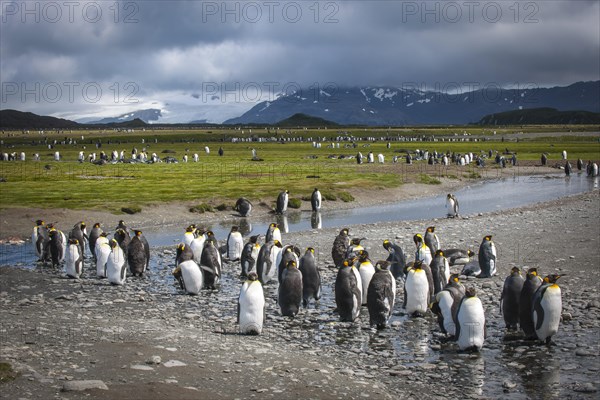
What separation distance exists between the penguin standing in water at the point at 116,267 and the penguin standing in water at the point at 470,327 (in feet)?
27.9

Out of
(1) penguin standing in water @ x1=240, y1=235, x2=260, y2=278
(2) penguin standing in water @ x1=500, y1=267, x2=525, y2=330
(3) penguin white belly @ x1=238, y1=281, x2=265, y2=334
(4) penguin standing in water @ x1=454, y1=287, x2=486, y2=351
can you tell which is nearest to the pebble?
(3) penguin white belly @ x1=238, y1=281, x2=265, y2=334

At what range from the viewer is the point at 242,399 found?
27.9ft

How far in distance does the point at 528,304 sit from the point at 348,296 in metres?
3.18

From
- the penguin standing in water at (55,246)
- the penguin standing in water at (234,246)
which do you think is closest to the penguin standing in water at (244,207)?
the penguin standing in water at (234,246)

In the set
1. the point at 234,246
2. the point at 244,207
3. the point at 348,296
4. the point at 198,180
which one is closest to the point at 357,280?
the point at 348,296

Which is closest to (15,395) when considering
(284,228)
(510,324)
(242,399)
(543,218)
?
(242,399)

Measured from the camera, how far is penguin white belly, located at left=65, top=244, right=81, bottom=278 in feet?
55.2

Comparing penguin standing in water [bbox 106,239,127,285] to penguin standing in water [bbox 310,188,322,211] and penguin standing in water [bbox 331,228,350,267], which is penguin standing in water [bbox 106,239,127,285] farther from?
penguin standing in water [bbox 310,188,322,211]

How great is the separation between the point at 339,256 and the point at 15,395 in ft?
34.2

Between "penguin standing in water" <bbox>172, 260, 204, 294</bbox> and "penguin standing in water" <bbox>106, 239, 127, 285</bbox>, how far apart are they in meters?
1.77

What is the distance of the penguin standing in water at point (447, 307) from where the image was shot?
1153cm

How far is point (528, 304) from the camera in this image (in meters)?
11.5

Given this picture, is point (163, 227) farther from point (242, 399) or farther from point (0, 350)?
point (242, 399)

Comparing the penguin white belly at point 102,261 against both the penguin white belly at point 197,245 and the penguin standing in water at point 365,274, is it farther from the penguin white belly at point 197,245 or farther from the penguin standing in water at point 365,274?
the penguin standing in water at point 365,274
